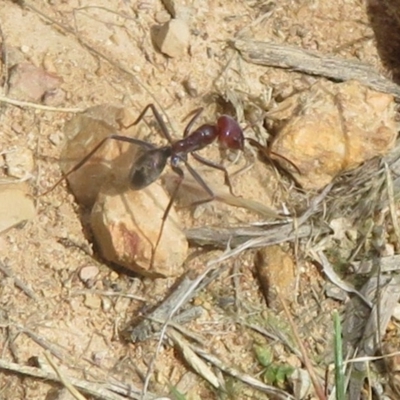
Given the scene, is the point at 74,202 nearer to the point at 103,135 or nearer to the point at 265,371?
the point at 103,135

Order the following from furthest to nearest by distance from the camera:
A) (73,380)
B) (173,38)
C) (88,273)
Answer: (173,38) → (88,273) → (73,380)

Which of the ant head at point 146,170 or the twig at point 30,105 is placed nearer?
the ant head at point 146,170

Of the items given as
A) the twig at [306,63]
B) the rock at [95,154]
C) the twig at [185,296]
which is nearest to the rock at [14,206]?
the rock at [95,154]

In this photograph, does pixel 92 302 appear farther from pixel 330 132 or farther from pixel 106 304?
pixel 330 132

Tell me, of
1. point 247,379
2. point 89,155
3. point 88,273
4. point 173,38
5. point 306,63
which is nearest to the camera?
point 247,379

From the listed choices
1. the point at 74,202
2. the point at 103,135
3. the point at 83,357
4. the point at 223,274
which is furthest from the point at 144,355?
the point at 103,135

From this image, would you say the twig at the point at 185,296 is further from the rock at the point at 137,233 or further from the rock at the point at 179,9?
the rock at the point at 179,9

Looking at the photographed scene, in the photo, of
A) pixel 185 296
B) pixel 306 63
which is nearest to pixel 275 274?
pixel 185 296

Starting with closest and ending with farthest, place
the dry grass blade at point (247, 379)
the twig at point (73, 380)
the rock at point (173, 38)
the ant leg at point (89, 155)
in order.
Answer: the twig at point (73, 380) < the dry grass blade at point (247, 379) < the ant leg at point (89, 155) < the rock at point (173, 38)
